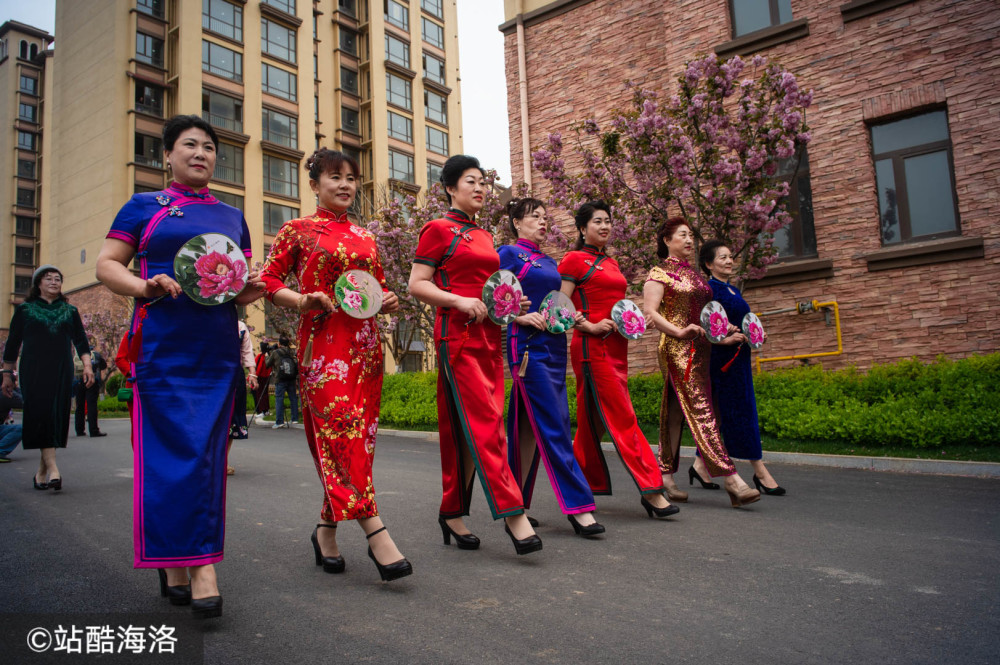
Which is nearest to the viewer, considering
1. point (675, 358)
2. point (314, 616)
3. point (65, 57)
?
point (314, 616)

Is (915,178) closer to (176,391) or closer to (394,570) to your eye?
(394,570)

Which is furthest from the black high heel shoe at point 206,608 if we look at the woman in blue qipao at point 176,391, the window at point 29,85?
the window at point 29,85

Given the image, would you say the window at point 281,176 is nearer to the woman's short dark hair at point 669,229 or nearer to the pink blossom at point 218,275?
the woman's short dark hair at point 669,229

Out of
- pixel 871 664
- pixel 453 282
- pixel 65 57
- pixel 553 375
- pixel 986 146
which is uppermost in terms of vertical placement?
pixel 65 57

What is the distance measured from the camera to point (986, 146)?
941 cm

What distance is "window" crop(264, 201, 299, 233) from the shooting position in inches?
1447

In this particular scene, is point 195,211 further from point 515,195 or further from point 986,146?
point 515,195

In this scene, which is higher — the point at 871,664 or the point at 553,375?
the point at 553,375

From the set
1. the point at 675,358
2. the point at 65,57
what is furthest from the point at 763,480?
the point at 65,57

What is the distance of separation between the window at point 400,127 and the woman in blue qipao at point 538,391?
136ft

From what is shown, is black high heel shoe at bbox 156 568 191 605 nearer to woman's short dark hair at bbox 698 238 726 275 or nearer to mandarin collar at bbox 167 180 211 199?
mandarin collar at bbox 167 180 211 199

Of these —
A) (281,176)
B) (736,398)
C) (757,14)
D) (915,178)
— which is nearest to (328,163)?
(736,398)

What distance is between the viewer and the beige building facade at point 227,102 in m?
33.6

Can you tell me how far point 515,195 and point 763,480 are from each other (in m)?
10.9
